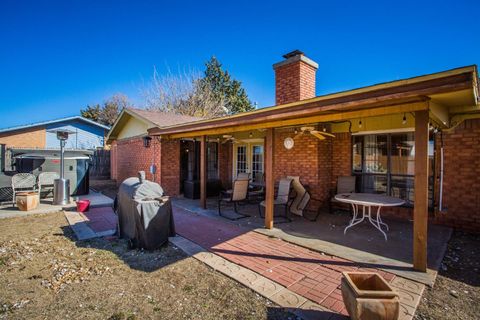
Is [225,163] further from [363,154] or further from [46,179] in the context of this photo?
[46,179]

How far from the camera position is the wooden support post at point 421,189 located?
3.21m

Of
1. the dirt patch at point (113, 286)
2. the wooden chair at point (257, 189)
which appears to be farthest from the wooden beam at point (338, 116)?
the dirt patch at point (113, 286)

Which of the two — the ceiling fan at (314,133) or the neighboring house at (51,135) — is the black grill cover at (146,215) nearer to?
the ceiling fan at (314,133)

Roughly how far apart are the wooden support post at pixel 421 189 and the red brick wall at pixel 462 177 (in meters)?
3.02

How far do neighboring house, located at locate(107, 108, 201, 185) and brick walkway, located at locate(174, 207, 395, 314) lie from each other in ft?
13.6

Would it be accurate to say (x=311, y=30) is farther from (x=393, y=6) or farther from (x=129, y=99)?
(x=129, y=99)

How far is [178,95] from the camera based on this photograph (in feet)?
75.1

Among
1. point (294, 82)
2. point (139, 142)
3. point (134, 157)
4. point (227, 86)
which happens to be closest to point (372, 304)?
point (294, 82)

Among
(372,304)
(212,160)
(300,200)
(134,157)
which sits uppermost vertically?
(134,157)

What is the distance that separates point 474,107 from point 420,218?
2851 millimetres

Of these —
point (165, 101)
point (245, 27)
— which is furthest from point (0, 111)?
point (245, 27)

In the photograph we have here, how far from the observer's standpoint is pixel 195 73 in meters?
23.6

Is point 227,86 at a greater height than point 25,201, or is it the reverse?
point 227,86

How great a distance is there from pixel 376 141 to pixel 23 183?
11106 millimetres
